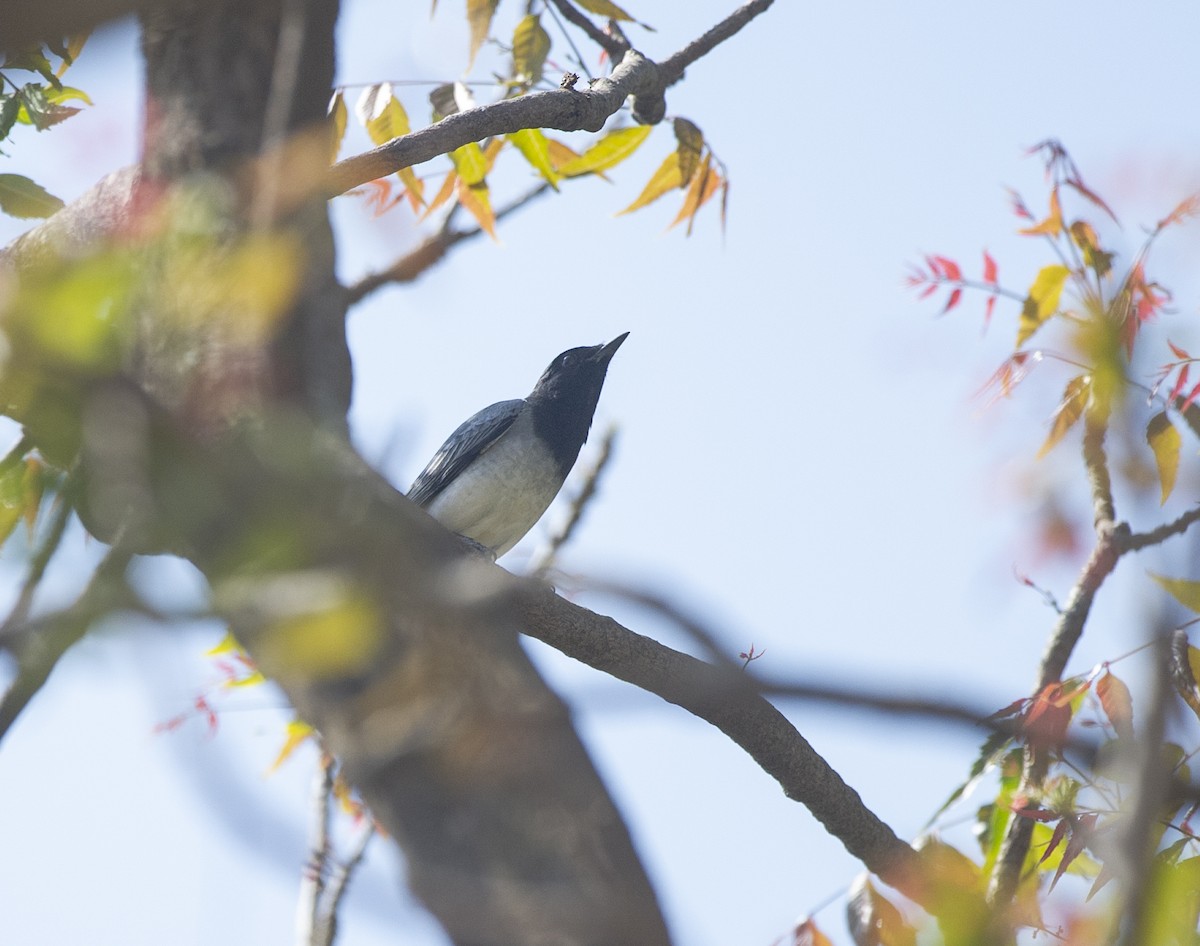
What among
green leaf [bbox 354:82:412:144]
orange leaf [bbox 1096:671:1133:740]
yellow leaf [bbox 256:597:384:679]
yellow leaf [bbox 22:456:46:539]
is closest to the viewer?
yellow leaf [bbox 256:597:384:679]

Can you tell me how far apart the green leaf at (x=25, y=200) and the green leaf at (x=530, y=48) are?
1847 millimetres

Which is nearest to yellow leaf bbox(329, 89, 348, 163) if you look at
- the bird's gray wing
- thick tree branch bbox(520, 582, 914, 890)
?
thick tree branch bbox(520, 582, 914, 890)

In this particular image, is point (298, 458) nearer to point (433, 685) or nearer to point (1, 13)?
point (433, 685)

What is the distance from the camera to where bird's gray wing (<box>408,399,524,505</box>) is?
7.55 m

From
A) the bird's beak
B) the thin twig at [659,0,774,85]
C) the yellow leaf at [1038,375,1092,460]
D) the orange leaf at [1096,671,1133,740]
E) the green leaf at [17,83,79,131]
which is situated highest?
the bird's beak

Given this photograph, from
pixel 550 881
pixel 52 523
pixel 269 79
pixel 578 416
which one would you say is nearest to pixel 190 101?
pixel 269 79

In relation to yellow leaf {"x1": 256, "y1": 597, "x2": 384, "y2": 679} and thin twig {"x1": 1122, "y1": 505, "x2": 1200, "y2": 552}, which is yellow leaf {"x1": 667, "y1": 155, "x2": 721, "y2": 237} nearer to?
thin twig {"x1": 1122, "y1": 505, "x2": 1200, "y2": 552}

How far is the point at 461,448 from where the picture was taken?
7.68 meters

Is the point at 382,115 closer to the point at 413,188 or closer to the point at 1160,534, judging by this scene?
the point at 413,188

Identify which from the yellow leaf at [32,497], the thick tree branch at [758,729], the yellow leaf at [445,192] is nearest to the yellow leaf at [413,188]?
the yellow leaf at [445,192]

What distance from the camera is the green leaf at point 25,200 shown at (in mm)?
4230

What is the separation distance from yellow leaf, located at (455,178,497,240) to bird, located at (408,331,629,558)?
2302mm

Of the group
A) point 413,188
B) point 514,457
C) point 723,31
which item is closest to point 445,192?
point 413,188

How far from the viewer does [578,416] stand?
797 cm
